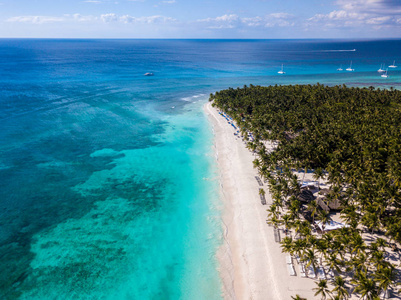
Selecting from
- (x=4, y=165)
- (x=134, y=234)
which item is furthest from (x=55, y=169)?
(x=134, y=234)

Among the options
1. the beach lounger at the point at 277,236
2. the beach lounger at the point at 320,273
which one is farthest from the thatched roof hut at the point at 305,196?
the beach lounger at the point at 320,273

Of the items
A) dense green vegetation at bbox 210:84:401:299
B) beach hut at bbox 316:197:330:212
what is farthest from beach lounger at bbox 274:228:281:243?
beach hut at bbox 316:197:330:212

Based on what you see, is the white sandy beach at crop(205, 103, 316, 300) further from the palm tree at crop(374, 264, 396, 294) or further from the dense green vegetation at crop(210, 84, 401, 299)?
the palm tree at crop(374, 264, 396, 294)

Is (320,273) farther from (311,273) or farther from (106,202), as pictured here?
(106,202)

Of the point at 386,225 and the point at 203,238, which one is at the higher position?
the point at 386,225

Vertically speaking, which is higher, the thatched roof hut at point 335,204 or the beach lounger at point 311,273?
the thatched roof hut at point 335,204

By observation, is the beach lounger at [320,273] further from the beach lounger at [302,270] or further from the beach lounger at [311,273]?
the beach lounger at [302,270]

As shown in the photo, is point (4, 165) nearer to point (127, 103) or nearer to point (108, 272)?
point (108, 272)

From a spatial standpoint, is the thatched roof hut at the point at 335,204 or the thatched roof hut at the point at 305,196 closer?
the thatched roof hut at the point at 335,204
